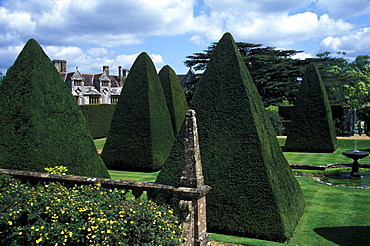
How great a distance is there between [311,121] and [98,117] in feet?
64.9

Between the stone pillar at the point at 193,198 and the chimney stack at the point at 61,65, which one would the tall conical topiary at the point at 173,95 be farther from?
the chimney stack at the point at 61,65

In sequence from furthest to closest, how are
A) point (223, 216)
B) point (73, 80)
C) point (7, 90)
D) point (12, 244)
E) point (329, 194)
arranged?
point (73, 80) → point (329, 194) → point (7, 90) → point (223, 216) → point (12, 244)

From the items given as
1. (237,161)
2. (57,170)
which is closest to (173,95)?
(57,170)

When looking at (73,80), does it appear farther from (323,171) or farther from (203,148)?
(203,148)

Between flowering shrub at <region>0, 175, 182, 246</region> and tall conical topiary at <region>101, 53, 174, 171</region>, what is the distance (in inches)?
395

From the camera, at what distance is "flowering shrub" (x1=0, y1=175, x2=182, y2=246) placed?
620 centimetres

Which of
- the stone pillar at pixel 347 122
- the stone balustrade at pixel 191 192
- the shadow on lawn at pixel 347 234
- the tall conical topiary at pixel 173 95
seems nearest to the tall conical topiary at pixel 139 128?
the tall conical topiary at pixel 173 95

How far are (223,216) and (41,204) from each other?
3889 mm

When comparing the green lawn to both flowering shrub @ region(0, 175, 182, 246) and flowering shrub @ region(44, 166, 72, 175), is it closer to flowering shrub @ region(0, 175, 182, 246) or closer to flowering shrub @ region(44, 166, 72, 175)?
flowering shrub @ region(0, 175, 182, 246)

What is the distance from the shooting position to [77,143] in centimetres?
977

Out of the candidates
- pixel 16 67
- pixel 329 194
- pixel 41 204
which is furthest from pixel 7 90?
pixel 329 194

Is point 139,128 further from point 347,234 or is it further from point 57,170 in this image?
point 347,234

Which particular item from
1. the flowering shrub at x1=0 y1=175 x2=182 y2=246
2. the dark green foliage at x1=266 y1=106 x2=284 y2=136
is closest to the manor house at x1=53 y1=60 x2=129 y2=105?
the dark green foliage at x1=266 y1=106 x2=284 y2=136

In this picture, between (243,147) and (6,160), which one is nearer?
(243,147)
